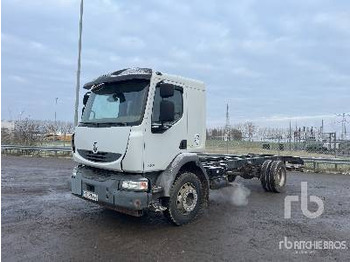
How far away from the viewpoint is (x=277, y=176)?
1084cm

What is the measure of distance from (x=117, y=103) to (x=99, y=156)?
1035mm

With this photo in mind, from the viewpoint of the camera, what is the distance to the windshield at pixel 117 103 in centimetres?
644

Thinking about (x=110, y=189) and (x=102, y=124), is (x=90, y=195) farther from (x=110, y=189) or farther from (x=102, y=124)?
(x=102, y=124)

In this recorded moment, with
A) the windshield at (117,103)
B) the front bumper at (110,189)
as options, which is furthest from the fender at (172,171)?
the windshield at (117,103)

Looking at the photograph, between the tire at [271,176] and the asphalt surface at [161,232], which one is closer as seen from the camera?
the asphalt surface at [161,232]

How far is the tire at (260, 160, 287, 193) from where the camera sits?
34.9 feet

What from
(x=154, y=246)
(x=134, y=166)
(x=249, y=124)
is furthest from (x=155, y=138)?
(x=249, y=124)

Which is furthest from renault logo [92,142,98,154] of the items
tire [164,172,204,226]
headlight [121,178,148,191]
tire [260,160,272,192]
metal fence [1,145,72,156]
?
metal fence [1,145,72,156]

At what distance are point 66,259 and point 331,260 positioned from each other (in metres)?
3.83

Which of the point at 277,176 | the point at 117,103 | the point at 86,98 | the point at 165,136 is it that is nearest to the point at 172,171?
the point at 165,136

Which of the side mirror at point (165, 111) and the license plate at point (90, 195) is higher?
the side mirror at point (165, 111)

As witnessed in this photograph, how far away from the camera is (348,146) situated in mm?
26438

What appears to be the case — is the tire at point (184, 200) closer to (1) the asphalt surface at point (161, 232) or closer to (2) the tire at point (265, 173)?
(1) the asphalt surface at point (161, 232)

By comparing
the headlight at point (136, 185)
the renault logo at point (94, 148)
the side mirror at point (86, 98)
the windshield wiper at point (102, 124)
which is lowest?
the headlight at point (136, 185)
